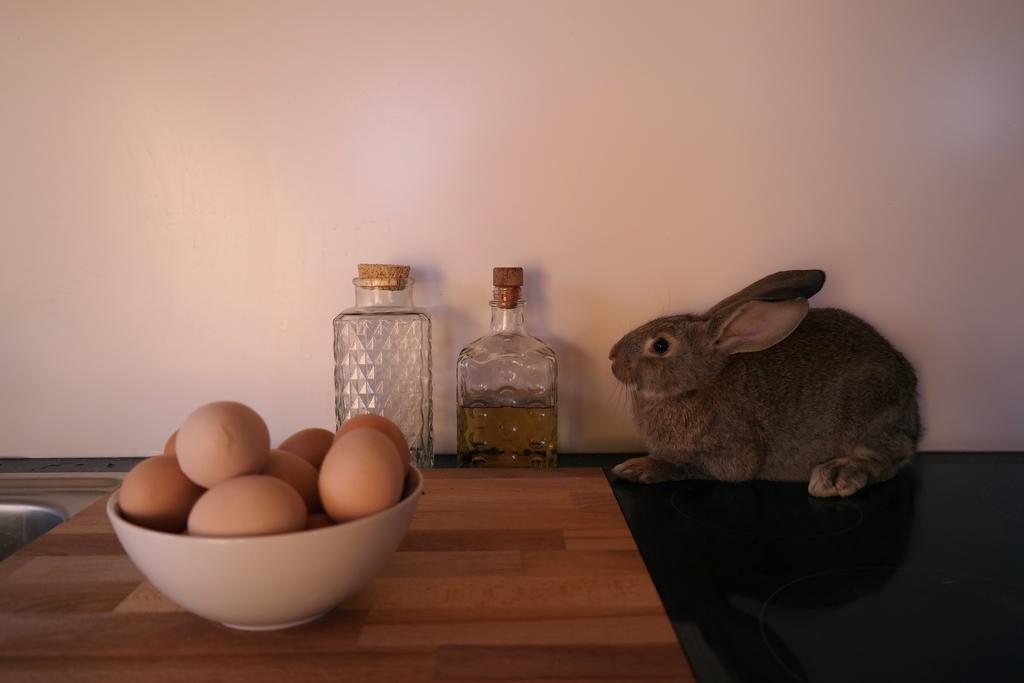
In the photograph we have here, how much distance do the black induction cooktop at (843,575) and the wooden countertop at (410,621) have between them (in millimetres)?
64

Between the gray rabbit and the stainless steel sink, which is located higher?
the gray rabbit

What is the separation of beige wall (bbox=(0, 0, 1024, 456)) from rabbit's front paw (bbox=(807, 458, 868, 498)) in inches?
11.9

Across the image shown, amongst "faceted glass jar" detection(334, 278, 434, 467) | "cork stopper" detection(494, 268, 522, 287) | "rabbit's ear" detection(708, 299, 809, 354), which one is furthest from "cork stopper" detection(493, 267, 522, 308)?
"rabbit's ear" detection(708, 299, 809, 354)

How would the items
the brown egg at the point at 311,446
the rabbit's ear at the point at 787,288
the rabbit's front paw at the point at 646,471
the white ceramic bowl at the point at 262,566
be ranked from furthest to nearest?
1. the rabbit's front paw at the point at 646,471
2. the rabbit's ear at the point at 787,288
3. the brown egg at the point at 311,446
4. the white ceramic bowl at the point at 262,566

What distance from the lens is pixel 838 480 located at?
0.90 meters

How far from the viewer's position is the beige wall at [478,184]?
1.02 meters

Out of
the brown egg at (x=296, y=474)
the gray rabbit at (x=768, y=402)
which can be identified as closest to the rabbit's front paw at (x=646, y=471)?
the gray rabbit at (x=768, y=402)

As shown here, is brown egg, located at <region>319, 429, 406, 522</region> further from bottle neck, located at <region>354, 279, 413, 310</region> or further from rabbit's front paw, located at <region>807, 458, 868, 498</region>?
rabbit's front paw, located at <region>807, 458, 868, 498</region>

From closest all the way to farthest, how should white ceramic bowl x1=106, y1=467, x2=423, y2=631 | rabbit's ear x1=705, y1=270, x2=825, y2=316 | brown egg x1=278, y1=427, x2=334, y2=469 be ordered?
white ceramic bowl x1=106, y1=467, x2=423, y2=631
brown egg x1=278, y1=427, x2=334, y2=469
rabbit's ear x1=705, y1=270, x2=825, y2=316

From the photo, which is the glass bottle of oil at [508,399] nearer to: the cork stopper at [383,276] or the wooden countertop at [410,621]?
the cork stopper at [383,276]

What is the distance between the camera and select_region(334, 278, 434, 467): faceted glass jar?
1.02 meters

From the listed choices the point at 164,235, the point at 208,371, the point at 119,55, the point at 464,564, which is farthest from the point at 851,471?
the point at 119,55

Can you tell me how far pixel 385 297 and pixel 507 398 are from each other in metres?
0.25

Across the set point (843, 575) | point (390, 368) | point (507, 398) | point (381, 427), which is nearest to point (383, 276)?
point (390, 368)
